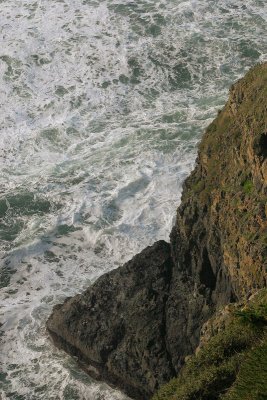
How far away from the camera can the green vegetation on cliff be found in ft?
26.9

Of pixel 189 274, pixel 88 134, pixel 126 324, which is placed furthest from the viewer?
pixel 88 134

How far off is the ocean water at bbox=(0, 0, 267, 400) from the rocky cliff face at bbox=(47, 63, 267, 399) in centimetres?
76

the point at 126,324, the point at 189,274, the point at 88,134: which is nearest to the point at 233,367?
the point at 189,274

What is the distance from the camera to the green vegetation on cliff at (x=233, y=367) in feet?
26.9

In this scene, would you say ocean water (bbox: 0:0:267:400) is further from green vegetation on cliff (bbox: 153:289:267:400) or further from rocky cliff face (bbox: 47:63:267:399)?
green vegetation on cliff (bbox: 153:289:267:400)

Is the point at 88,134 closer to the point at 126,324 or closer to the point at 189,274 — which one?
the point at 126,324

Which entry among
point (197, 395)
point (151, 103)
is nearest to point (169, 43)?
point (151, 103)

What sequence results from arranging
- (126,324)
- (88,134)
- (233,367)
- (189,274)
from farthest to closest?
1. (88,134)
2. (126,324)
3. (189,274)
4. (233,367)

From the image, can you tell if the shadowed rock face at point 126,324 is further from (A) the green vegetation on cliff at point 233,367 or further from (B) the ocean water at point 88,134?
(A) the green vegetation on cliff at point 233,367

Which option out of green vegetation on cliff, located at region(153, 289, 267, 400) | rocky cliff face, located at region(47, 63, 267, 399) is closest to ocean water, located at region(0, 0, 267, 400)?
rocky cliff face, located at region(47, 63, 267, 399)

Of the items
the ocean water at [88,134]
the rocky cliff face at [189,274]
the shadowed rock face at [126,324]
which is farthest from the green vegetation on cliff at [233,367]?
the ocean water at [88,134]

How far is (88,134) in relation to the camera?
98.6ft

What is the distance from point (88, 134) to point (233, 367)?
865 inches

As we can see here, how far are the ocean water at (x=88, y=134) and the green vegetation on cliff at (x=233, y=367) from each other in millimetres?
8221
